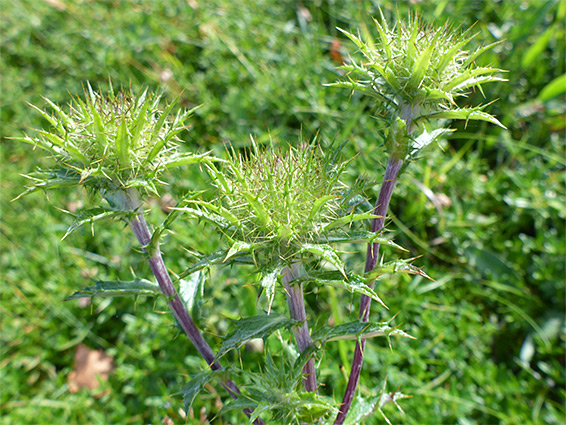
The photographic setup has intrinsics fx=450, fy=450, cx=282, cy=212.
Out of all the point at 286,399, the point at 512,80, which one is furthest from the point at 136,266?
the point at 512,80

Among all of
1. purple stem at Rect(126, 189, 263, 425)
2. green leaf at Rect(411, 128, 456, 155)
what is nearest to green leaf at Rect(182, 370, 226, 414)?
purple stem at Rect(126, 189, 263, 425)

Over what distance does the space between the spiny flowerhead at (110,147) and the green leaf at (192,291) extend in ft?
1.81

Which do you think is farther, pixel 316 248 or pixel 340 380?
pixel 340 380

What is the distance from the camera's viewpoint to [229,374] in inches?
68.2

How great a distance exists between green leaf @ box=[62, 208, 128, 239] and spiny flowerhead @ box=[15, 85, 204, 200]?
0.07 metres

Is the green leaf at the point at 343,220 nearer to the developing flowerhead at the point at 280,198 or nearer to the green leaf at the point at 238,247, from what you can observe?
the developing flowerhead at the point at 280,198

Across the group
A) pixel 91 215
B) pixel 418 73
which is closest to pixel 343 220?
pixel 418 73

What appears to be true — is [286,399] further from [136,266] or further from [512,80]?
[512,80]

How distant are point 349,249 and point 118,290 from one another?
1811 mm

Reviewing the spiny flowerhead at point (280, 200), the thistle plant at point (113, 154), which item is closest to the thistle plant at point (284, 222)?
the spiny flowerhead at point (280, 200)

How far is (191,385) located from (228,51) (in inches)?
145

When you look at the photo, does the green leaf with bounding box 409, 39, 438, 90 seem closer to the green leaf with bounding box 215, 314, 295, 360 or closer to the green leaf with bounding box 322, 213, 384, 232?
the green leaf with bounding box 322, 213, 384, 232

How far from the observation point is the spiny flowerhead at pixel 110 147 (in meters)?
1.34

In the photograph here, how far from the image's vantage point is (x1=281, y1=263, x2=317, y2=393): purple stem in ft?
4.83
